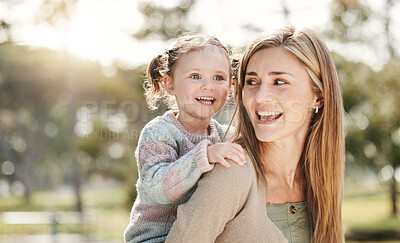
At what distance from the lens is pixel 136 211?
2236 millimetres

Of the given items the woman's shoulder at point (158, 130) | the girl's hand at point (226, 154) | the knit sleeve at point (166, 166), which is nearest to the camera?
the girl's hand at point (226, 154)

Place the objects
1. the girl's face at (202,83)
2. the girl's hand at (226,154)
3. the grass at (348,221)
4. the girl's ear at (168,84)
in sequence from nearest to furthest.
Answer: the girl's hand at (226,154)
the girl's face at (202,83)
the girl's ear at (168,84)
the grass at (348,221)

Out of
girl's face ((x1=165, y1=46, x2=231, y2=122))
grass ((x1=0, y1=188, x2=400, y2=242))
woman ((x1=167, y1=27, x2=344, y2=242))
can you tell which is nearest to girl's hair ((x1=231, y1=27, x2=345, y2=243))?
woman ((x1=167, y1=27, x2=344, y2=242))

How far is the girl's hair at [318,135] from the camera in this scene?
1983 mm

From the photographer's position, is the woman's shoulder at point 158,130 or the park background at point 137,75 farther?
the park background at point 137,75

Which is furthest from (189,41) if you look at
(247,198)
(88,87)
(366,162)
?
(88,87)

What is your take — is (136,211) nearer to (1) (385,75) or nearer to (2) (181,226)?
(2) (181,226)

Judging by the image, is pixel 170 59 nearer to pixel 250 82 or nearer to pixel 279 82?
pixel 250 82

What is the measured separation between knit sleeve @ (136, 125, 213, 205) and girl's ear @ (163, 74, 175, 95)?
48 cm

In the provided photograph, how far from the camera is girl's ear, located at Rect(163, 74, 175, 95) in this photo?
2.71m

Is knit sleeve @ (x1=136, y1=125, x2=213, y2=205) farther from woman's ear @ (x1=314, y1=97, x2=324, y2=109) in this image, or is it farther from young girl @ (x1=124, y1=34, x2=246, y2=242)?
woman's ear @ (x1=314, y1=97, x2=324, y2=109)

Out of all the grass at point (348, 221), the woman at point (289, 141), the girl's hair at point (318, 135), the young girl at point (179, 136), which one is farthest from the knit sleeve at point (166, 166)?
the grass at point (348, 221)

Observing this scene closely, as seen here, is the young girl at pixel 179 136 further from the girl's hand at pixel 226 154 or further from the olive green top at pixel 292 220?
the olive green top at pixel 292 220

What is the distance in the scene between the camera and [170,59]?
8.79ft
